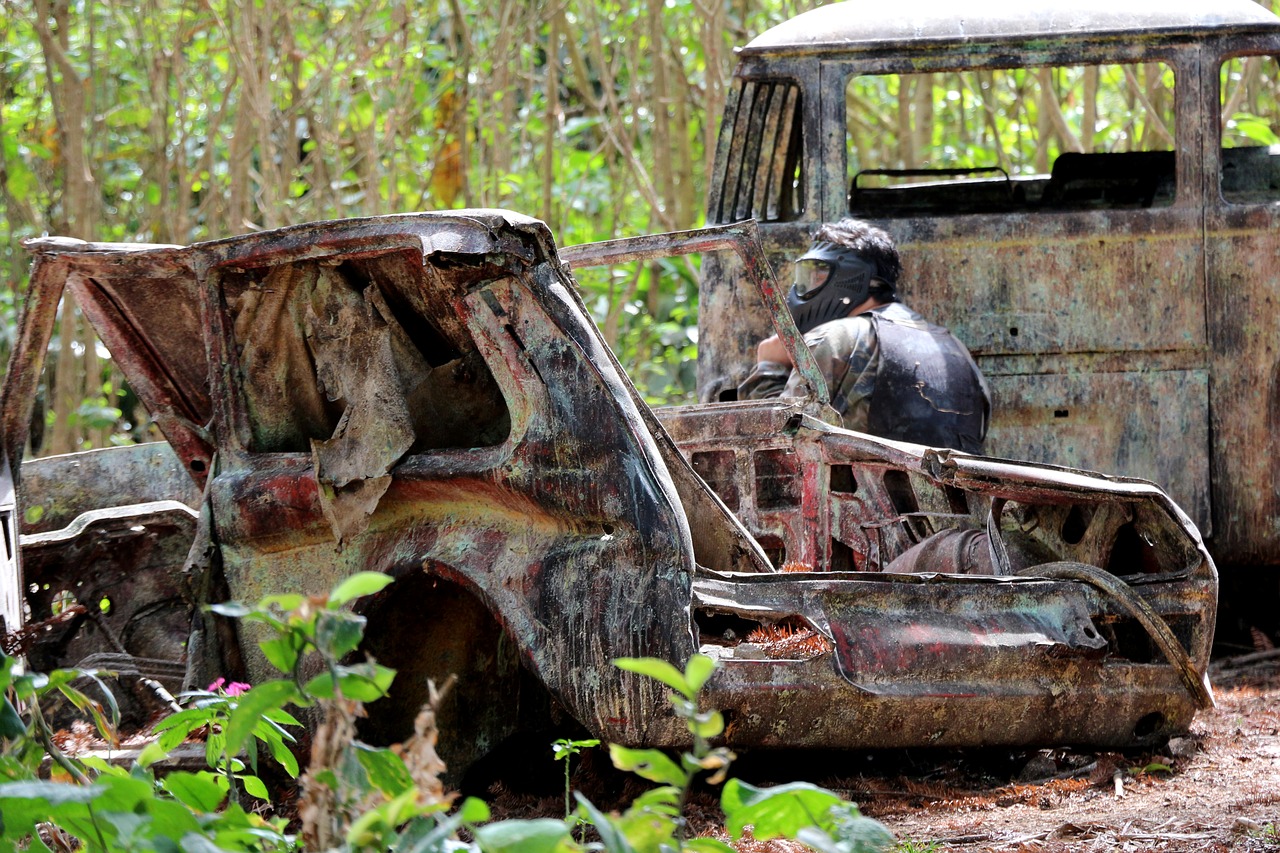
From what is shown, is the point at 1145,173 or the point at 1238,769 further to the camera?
the point at 1145,173

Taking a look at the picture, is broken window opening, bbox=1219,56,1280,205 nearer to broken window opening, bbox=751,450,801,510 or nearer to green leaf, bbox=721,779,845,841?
broken window opening, bbox=751,450,801,510

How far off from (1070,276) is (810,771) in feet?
10.5

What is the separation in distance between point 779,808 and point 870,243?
178 inches

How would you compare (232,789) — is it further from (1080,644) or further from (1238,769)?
(1238,769)

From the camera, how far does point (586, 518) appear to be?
3900 mm

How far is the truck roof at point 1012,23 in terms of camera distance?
22.5 feet

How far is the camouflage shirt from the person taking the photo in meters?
6.14

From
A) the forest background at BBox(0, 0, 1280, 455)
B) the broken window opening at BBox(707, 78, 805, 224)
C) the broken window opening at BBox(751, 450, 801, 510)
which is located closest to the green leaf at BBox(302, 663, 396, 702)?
the broken window opening at BBox(751, 450, 801, 510)

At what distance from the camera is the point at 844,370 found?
6199mm

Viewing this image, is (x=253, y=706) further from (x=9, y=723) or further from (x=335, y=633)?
(x=9, y=723)

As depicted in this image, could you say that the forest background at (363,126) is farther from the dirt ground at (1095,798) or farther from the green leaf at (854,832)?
the green leaf at (854,832)

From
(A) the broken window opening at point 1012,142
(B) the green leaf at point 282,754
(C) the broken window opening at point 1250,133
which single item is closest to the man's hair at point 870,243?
(A) the broken window opening at point 1012,142

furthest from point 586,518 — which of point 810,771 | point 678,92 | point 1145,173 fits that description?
point 678,92

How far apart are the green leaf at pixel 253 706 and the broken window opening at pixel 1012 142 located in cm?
568
